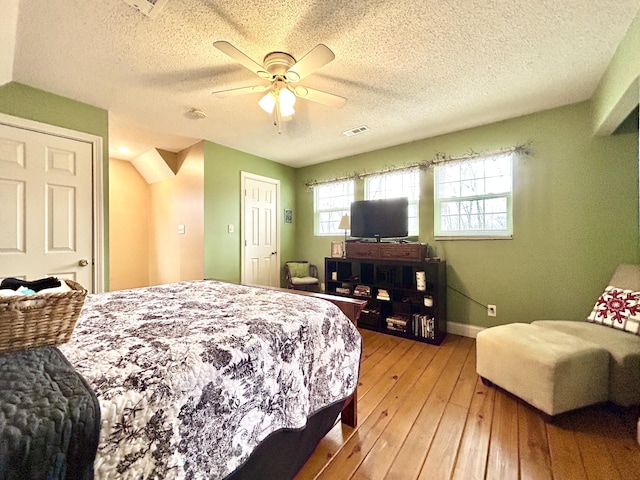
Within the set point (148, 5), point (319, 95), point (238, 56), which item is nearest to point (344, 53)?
point (319, 95)

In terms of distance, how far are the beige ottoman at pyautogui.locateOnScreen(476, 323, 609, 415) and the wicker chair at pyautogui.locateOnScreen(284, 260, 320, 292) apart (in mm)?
2643

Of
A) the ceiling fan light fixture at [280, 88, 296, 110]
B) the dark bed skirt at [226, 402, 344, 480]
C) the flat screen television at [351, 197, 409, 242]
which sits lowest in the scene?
the dark bed skirt at [226, 402, 344, 480]

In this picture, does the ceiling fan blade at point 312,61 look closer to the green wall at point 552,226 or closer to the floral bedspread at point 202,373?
the floral bedspread at point 202,373

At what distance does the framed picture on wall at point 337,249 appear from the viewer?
384 cm

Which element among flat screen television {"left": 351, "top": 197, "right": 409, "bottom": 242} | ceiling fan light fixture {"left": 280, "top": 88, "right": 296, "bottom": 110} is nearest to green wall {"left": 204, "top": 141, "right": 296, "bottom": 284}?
flat screen television {"left": 351, "top": 197, "right": 409, "bottom": 242}

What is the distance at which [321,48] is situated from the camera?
1457 millimetres

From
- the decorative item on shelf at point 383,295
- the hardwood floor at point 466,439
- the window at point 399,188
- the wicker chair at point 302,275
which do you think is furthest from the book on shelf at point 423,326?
the wicker chair at point 302,275

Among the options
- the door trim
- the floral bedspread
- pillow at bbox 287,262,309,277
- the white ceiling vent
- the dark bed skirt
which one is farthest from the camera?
pillow at bbox 287,262,309,277

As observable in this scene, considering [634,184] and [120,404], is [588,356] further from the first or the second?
[120,404]

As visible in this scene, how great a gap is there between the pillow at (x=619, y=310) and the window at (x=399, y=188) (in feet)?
5.71

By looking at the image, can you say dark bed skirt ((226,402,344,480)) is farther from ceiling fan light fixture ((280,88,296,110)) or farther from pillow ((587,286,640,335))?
A: pillow ((587,286,640,335))

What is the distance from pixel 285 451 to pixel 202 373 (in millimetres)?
585

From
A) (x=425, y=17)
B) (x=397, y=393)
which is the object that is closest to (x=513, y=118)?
(x=425, y=17)

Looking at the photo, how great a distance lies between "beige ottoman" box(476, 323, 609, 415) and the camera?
→ 158 centimetres
